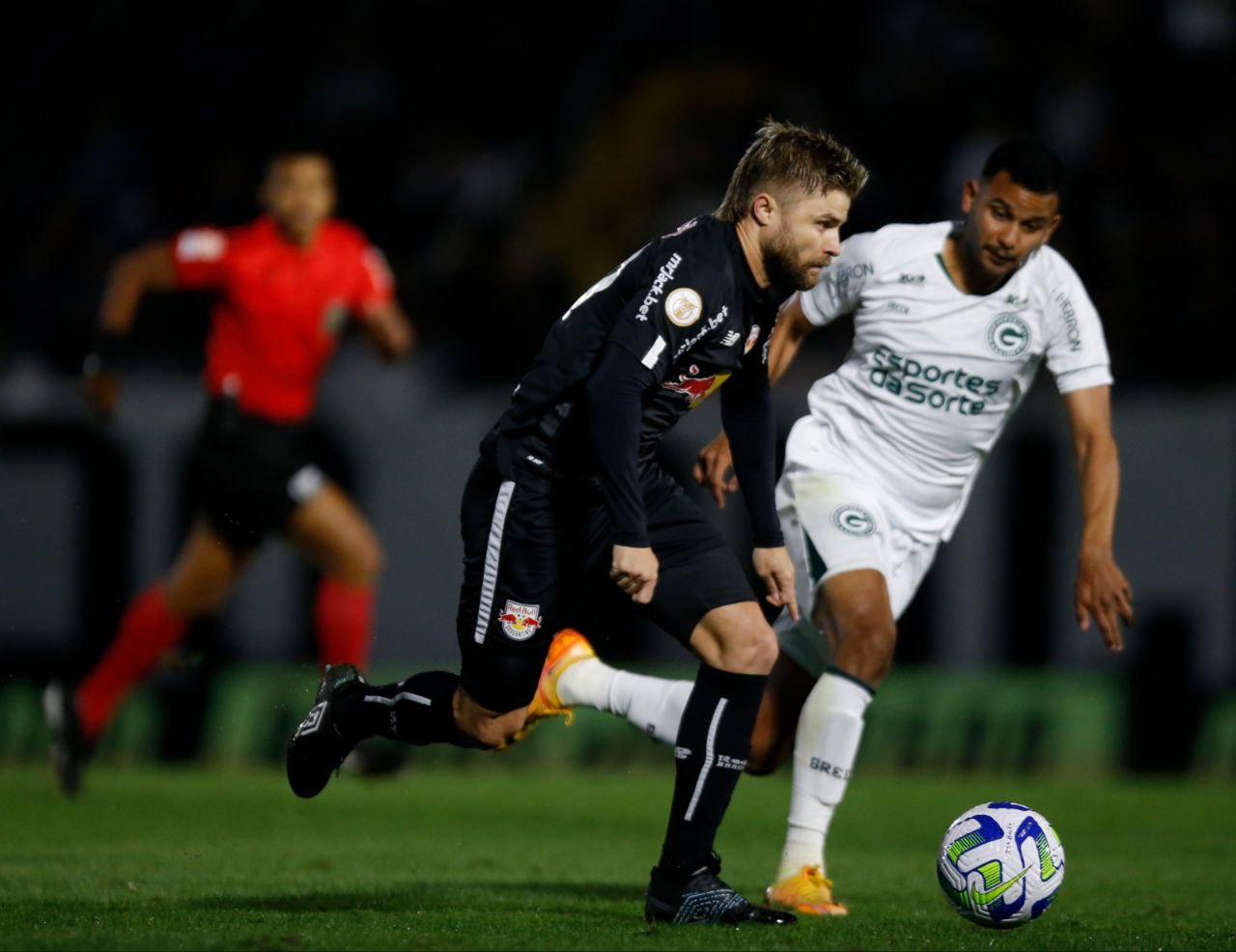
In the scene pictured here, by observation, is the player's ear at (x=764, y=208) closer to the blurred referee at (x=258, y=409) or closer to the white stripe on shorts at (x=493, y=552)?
the white stripe on shorts at (x=493, y=552)

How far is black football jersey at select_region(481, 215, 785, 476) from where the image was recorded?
516 centimetres

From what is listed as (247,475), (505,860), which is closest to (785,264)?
(505,860)

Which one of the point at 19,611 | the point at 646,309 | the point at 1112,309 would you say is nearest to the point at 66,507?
the point at 19,611

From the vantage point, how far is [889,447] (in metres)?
6.83

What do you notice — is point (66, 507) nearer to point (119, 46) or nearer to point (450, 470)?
point (450, 470)

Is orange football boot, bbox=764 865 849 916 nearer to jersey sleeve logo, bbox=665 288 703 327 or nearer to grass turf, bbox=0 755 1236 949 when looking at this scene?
grass turf, bbox=0 755 1236 949

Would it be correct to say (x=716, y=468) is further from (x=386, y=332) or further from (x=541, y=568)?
(x=386, y=332)

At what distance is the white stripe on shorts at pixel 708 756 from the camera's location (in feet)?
18.0

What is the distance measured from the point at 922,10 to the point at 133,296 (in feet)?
22.7

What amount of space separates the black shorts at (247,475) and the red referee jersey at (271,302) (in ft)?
0.34

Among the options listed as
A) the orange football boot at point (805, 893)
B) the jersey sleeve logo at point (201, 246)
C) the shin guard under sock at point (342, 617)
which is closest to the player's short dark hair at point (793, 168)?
the orange football boot at point (805, 893)

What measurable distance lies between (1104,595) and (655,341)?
6.12ft

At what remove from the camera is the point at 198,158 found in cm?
1487

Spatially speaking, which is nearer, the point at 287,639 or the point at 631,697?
the point at 631,697
